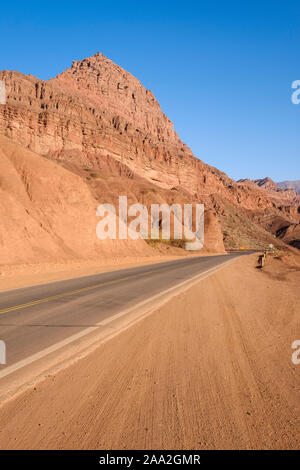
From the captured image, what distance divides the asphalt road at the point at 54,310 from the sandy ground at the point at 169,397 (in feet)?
3.46

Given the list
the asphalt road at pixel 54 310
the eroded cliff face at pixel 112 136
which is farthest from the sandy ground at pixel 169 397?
the eroded cliff face at pixel 112 136

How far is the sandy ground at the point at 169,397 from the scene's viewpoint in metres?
2.67

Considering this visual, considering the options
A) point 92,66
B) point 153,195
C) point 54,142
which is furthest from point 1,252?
point 92,66

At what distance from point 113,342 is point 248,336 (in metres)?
2.60

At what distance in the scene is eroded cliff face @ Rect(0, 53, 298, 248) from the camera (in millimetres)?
74188

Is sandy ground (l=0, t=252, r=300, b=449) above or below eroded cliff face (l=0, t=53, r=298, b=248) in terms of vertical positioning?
below

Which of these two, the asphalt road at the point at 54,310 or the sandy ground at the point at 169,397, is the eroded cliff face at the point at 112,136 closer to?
the asphalt road at the point at 54,310

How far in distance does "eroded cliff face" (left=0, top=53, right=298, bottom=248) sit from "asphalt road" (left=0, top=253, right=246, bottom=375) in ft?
147

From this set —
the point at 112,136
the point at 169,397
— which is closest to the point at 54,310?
the point at 169,397

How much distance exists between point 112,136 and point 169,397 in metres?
93.5

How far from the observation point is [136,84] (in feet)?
572

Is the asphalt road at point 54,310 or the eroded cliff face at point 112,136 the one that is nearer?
the asphalt road at point 54,310

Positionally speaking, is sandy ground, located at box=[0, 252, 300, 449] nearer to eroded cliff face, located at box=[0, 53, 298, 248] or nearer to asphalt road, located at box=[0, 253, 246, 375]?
asphalt road, located at box=[0, 253, 246, 375]

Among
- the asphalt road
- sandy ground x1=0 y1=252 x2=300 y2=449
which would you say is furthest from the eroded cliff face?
sandy ground x1=0 y1=252 x2=300 y2=449
